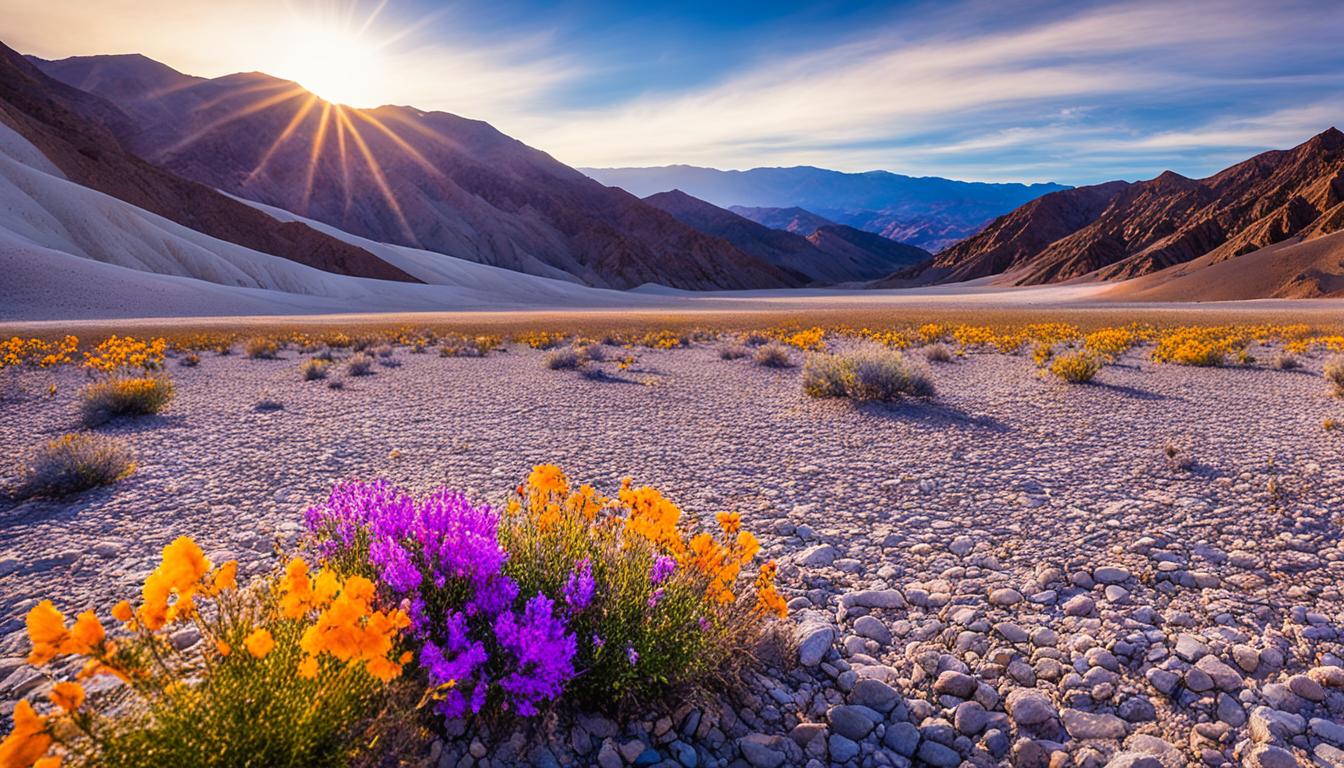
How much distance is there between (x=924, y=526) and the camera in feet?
17.5

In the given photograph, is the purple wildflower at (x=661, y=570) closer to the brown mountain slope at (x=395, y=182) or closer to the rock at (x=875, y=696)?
the rock at (x=875, y=696)

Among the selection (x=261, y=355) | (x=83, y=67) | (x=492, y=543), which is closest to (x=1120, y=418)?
(x=492, y=543)

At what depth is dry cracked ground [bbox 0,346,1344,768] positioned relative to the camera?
2846mm

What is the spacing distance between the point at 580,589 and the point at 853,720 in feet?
4.45

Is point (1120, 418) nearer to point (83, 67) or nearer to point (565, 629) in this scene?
point (565, 629)

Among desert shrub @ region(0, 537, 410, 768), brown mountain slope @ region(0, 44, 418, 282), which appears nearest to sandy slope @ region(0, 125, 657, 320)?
brown mountain slope @ region(0, 44, 418, 282)

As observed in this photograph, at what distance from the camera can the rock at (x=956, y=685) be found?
3160 millimetres

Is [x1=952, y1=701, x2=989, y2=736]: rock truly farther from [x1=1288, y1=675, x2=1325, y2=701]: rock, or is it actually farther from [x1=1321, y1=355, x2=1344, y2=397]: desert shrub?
[x1=1321, y1=355, x2=1344, y2=397]: desert shrub

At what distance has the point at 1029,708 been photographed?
297cm

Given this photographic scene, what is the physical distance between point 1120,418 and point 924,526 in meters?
5.69

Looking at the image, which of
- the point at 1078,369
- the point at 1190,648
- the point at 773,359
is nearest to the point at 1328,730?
the point at 1190,648

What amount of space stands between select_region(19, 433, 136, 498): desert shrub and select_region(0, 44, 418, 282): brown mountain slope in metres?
90.8

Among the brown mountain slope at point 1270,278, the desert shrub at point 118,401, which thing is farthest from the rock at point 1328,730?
the brown mountain slope at point 1270,278

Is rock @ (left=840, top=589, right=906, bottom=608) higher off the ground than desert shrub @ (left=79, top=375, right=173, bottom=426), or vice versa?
desert shrub @ (left=79, top=375, right=173, bottom=426)
